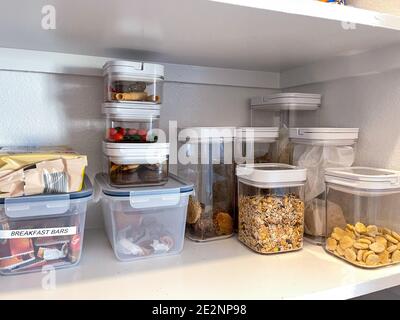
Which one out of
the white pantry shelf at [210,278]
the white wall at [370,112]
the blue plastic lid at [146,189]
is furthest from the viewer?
the white wall at [370,112]

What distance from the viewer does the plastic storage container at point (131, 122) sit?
715 mm

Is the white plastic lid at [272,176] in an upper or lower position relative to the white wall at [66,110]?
lower

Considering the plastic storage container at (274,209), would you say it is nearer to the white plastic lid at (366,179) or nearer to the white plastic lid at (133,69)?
the white plastic lid at (366,179)

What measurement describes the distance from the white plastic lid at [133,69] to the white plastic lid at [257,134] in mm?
236

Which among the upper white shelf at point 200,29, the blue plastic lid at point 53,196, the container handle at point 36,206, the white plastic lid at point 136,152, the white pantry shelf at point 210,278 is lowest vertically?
the white pantry shelf at point 210,278

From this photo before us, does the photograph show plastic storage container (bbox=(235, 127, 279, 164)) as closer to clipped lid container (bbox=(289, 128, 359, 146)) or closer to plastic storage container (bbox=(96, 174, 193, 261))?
clipped lid container (bbox=(289, 128, 359, 146))

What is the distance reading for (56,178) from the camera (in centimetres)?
57

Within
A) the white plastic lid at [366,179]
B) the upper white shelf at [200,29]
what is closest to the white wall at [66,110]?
the upper white shelf at [200,29]

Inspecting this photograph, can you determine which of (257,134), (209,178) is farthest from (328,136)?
(209,178)

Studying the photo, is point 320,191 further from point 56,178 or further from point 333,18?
point 56,178

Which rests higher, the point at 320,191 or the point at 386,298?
the point at 320,191

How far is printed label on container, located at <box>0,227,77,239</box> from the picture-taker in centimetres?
56
